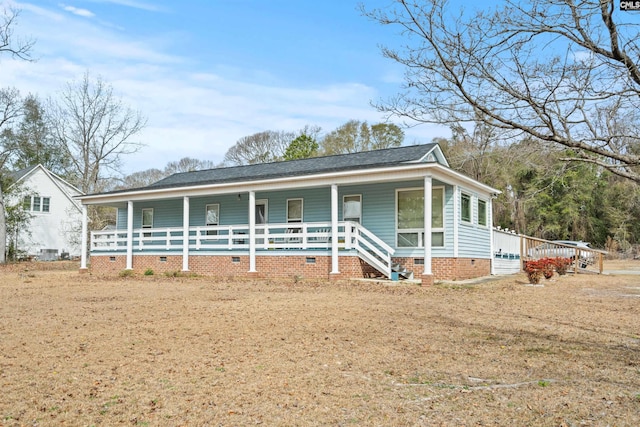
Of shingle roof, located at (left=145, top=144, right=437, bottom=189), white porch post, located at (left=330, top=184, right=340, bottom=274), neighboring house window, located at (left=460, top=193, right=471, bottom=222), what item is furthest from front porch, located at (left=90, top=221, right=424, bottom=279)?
neighboring house window, located at (left=460, top=193, right=471, bottom=222)

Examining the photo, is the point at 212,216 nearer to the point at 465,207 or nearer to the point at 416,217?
the point at 416,217

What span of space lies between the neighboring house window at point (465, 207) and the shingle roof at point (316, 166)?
1.96 m

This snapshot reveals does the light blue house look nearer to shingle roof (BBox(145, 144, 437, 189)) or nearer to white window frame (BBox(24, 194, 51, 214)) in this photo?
shingle roof (BBox(145, 144, 437, 189))

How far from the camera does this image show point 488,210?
2008 centimetres

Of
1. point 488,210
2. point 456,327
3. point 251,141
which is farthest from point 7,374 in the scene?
point 251,141

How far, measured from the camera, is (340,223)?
1656 cm

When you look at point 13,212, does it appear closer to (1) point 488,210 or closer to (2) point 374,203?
(2) point 374,203

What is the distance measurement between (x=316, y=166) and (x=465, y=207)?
6.11 meters

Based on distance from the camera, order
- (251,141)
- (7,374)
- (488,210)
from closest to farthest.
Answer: (7,374)
(488,210)
(251,141)

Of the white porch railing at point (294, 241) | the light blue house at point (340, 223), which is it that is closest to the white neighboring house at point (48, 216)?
the white porch railing at point (294, 241)

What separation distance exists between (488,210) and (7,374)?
17.6m

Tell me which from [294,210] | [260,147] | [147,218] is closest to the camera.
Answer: [294,210]

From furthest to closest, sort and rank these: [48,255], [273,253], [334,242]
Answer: [48,255], [273,253], [334,242]

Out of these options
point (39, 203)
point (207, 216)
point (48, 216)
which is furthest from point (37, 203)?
point (207, 216)
